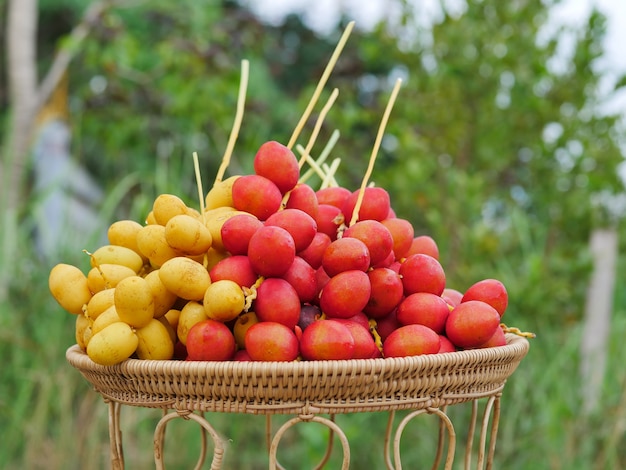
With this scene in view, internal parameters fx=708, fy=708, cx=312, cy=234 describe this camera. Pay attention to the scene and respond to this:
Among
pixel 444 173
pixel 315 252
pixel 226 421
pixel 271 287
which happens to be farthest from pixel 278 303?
pixel 444 173

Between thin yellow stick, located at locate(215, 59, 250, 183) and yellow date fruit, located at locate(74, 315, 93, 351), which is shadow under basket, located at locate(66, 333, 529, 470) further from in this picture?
thin yellow stick, located at locate(215, 59, 250, 183)

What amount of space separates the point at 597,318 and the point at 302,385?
1.48m

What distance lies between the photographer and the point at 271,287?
87cm

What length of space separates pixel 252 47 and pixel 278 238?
2.34 m

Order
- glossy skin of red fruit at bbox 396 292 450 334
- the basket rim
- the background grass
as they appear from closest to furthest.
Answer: the basket rim → glossy skin of red fruit at bbox 396 292 450 334 → the background grass

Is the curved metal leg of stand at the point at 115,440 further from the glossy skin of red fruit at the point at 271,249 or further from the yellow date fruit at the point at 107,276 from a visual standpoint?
the glossy skin of red fruit at the point at 271,249

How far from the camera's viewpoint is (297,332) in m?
→ 0.90

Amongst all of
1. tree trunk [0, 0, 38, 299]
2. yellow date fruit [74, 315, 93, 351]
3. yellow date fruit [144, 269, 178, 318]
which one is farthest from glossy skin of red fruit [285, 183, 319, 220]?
tree trunk [0, 0, 38, 299]

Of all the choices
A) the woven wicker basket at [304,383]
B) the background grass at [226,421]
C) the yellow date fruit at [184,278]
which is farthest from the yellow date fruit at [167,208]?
the background grass at [226,421]

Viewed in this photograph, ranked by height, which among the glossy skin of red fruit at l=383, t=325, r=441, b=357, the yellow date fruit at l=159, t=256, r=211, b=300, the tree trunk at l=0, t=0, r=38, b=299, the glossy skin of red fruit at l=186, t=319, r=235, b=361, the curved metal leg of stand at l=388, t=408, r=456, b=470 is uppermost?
the tree trunk at l=0, t=0, r=38, b=299

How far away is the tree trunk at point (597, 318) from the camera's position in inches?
77.7

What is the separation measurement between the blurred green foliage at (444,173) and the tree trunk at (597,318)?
0.05m

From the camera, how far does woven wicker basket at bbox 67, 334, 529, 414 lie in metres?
0.82

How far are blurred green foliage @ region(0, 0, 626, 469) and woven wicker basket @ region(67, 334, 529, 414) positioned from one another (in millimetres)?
1016
